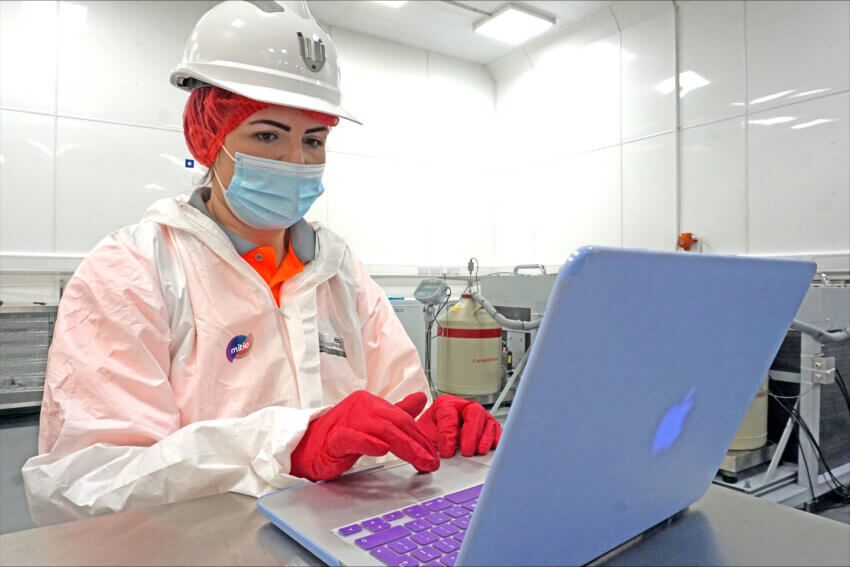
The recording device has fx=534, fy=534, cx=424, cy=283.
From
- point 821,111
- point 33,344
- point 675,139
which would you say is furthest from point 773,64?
point 33,344

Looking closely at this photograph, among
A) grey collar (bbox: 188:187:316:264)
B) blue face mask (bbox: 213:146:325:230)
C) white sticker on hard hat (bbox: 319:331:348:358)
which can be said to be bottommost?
white sticker on hard hat (bbox: 319:331:348:358)

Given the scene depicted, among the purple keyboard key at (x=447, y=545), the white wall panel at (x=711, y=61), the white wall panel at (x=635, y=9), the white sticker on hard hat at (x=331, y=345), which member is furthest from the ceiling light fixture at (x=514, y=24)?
the purple keyboard key at (x=447, y=545)

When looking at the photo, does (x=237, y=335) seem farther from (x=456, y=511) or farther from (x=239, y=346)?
(x=456, y=511)

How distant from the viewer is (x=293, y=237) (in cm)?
115

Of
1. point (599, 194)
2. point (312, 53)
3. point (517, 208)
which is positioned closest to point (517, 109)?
point (517, 208)

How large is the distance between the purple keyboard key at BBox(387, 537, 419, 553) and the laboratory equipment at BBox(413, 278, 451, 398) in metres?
2.40

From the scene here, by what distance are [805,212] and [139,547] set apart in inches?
154

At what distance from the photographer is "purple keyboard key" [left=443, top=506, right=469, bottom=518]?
0.51 m

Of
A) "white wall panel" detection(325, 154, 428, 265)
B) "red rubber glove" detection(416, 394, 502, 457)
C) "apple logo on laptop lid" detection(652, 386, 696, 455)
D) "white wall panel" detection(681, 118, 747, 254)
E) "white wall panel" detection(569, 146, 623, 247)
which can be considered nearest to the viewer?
"apple logo on laptop lid" detection(652, 386, 696, 455)

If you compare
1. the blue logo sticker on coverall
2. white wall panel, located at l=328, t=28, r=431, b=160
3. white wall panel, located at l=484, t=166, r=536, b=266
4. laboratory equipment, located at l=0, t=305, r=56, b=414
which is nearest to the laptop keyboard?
the blue logo sticker on coverall

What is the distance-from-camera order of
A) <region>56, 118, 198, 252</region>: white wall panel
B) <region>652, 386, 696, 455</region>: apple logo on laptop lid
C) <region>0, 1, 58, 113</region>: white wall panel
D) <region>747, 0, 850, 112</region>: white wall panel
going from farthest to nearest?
1. <region>56, 118, 198, 252</region>: white wall panel
2. <region>0, 1, 58, 113</region>: white wall panel
3. <region>747, 0, 850, 112</region>: white wall panel
4. <region>652, 386, 696, 455</region>: apple logo on laptop lid

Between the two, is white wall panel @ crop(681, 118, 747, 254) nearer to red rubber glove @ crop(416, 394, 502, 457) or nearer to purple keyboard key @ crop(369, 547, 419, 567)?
red rubber glove @ crop(416, 394, 502, 457)

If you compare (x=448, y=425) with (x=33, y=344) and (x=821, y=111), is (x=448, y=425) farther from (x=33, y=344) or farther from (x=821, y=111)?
(x=821, y=111)

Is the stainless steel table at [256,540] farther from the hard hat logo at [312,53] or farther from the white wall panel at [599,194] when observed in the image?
the white wall panel at [599,194]
